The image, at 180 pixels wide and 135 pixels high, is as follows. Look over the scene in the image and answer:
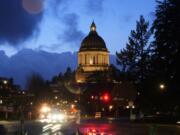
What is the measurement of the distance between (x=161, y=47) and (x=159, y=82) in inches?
324

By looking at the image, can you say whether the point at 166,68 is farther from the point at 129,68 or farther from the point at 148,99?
the point at 129,68

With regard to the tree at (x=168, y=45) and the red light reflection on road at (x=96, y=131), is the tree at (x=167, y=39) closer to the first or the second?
the tree at (x=168, y=45)

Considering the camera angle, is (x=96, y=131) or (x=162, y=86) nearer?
(x=96, y=131)

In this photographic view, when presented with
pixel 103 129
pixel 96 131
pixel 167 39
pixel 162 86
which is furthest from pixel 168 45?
pixel 96 131

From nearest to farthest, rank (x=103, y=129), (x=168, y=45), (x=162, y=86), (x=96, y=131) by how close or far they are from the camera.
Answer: (x=96, y=131)
(x=103, y=129)
(x=168, y=45)
(x=162, y=86)

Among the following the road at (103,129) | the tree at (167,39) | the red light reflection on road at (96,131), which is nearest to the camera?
the red light reflection on road at (96,131)

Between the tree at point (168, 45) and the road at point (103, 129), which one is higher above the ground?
the tree at point (168, 45)

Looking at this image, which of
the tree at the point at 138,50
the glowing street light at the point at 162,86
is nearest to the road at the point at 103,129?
the glowing street light at the point at 162,86

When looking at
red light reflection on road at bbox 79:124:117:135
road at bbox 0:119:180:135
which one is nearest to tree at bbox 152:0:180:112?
road at bbox 0:119:180:135

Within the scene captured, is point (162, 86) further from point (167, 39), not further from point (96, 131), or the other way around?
point (96, 131)

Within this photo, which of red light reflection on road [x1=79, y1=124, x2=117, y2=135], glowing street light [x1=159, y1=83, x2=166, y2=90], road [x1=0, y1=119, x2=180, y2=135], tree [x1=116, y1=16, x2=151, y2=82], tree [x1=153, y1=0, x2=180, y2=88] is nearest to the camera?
red light reflection on road [x1=79, y1=124, x2=117, y2=135]

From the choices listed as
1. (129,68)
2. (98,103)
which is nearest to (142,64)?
(129,68)

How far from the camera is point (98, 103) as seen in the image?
16038cm

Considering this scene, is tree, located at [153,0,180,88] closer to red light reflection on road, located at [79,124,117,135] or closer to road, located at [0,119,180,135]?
road, located at [0,119,180,135]
